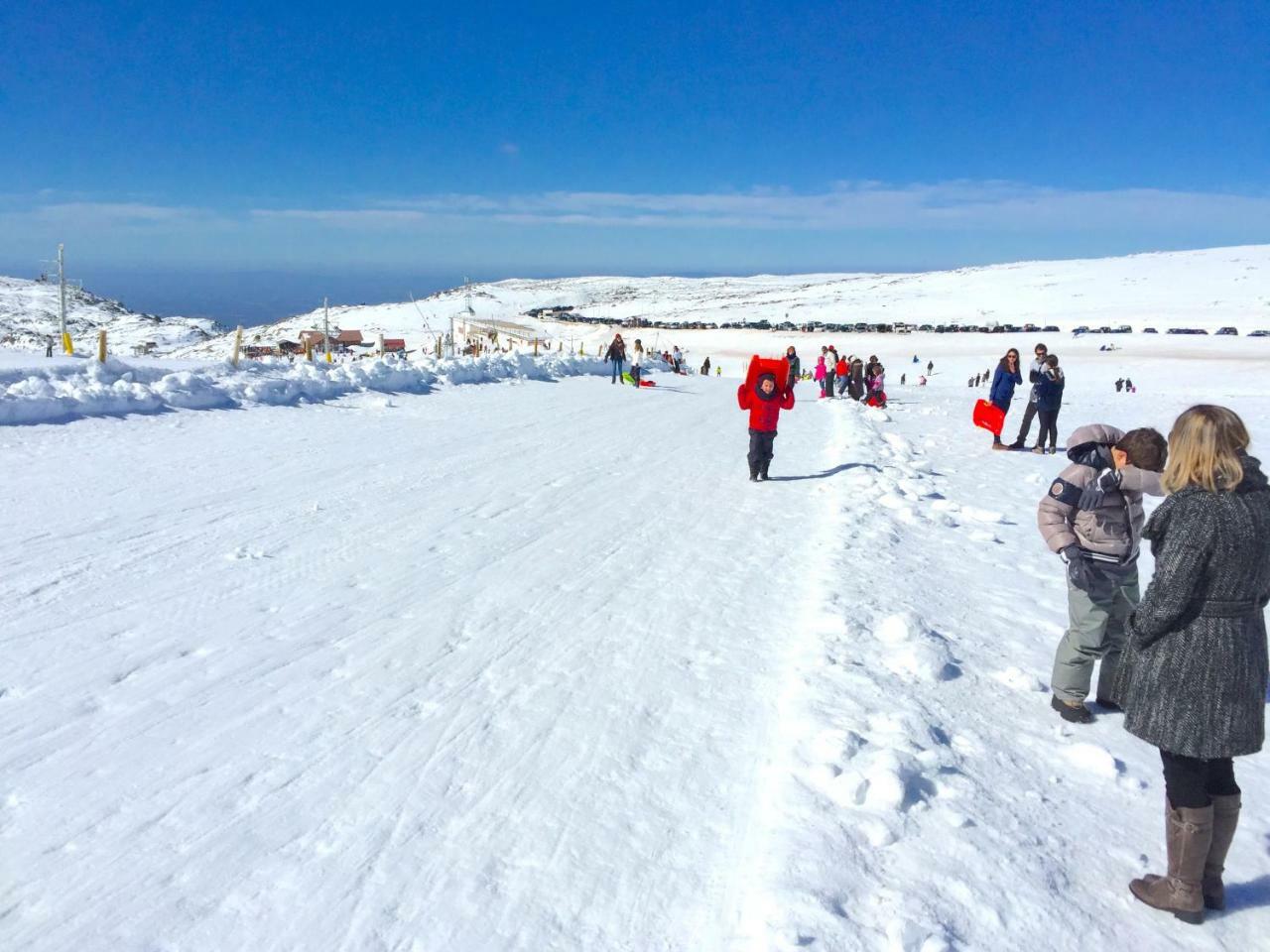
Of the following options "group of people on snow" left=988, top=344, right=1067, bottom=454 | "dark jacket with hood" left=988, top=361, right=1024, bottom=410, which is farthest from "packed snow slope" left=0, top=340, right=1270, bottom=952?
"dark jacket with hood" left=988, top=361, right=1024, bottom=410

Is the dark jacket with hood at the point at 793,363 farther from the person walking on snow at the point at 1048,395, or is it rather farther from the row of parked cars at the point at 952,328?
the row of parked cars at the point at 952,328

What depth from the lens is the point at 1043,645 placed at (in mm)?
5312

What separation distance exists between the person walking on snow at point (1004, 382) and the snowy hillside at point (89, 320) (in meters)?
116

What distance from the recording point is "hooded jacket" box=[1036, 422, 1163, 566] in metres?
4.04

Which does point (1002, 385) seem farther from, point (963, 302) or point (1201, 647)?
point (963, 302)

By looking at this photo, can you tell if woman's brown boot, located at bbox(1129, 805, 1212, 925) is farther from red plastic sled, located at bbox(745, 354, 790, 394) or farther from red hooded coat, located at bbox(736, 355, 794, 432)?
red plastic sled, located at bbox(745, 354, 790, 394)

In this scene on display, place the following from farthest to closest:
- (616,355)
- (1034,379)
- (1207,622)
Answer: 1. (616,355)
2. (1034,379)
3. (1207,622)

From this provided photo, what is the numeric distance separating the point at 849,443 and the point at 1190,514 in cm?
1110

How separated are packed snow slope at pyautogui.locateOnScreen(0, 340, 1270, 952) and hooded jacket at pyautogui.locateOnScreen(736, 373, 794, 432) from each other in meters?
2.27

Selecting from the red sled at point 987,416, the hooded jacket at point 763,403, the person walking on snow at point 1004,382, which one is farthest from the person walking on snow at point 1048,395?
the hooded jacket at point 763,403

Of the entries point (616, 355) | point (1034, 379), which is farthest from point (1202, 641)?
point (616, 355)

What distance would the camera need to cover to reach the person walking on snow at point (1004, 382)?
13.8 meters

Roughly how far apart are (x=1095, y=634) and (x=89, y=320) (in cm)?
16335

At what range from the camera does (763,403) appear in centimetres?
993
